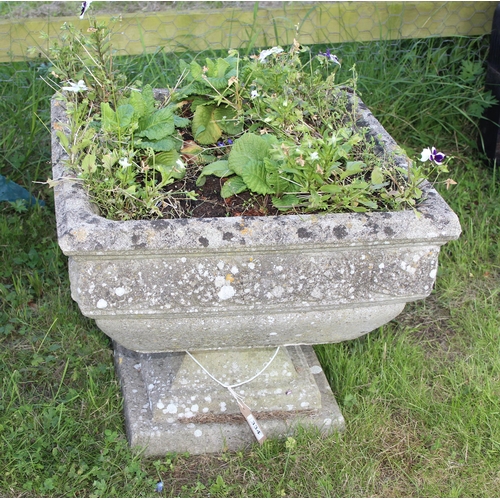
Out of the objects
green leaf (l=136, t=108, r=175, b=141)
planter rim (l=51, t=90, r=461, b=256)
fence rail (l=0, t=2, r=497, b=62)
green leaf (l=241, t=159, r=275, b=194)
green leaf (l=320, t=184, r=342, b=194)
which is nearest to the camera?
planter rim (l=51, t=90, r=461, b=256)

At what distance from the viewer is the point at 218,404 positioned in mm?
2184

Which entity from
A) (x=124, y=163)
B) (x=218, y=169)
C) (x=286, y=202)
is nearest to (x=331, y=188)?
(x=286, y=202)

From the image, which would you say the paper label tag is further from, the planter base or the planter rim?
the planter rim

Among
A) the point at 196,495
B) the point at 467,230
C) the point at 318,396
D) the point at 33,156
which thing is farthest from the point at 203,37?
the point at 196,495

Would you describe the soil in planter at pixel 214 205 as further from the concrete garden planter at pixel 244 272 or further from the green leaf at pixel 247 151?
the concrete garden planter at pixel 244 272

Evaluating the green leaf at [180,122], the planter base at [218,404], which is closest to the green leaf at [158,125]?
the green leaf at [180,122]

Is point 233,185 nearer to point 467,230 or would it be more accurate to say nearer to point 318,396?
point 318,396

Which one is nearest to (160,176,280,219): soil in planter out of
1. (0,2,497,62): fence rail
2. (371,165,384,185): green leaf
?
(371,165,384,185): green leaf

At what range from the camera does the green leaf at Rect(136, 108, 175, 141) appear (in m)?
2.02

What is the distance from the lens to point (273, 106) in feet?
6.57

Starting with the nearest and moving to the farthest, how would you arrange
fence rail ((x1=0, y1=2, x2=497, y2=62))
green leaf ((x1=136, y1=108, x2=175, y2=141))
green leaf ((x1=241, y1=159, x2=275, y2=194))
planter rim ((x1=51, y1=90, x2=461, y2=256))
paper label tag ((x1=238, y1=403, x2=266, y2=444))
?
planter rim ((x1=51, y1=90, x2=461, y2=256)) → green leaf ((x1=241, y1=159, x2=275, y2=194)) → green leaf ((x1=136, y1=108, x2=175, y2=141)) → paper label tag ((x1=238, y1=403, x2=266, y2=444)) → fence rail ((x1=0, y1=2, x2=497, y2=62))

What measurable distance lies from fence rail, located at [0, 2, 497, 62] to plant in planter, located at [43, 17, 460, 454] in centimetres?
80

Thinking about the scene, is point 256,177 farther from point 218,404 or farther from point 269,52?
point 218,404

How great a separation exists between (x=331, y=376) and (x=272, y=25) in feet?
5.30
